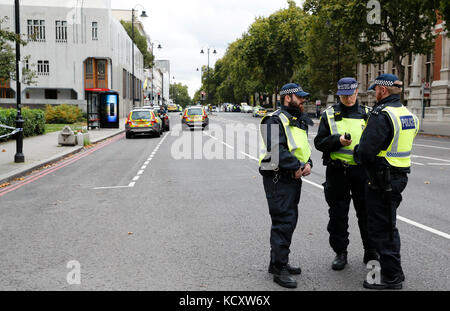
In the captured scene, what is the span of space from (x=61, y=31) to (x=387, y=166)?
53.8 meters

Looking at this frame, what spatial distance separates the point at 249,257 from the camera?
5.29m

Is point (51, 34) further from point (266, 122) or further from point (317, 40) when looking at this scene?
point (266, 122)

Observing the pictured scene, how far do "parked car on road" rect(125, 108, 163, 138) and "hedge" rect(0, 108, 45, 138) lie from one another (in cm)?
442

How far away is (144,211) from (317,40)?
43393mm

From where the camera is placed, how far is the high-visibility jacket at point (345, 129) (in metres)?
4.71

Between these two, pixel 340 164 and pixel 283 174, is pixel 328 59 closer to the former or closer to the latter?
pixel 340 164

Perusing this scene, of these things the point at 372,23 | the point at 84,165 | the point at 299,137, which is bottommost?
the point at 84,165

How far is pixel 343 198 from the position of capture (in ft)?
16.0

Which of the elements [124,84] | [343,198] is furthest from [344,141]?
[124,84]

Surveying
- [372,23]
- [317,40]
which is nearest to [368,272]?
[372,23]

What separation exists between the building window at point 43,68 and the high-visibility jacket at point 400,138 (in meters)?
53.1

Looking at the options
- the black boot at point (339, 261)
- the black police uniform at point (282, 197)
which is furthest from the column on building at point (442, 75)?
the black police uniform at point (282, 197)

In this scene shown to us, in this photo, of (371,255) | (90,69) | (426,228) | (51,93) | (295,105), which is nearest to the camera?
(295,105)

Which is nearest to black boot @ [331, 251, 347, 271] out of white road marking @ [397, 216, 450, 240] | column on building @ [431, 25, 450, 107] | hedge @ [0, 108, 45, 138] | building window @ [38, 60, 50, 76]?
white road marking @ [397, 216, 450, 240]
